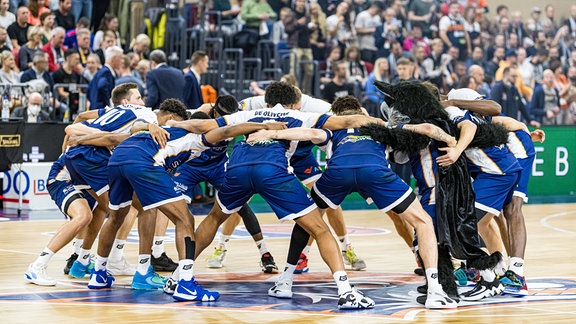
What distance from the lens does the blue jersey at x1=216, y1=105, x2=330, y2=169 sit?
27.5 ft

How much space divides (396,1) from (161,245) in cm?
1347

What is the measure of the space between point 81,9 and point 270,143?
34.6 ft

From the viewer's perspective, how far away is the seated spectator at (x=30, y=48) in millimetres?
16453

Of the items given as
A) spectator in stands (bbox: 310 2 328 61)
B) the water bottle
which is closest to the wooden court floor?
the water bottle

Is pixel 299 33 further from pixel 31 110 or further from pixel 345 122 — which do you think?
pixel 345 122

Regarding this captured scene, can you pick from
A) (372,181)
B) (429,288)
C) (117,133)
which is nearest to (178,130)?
(117,133)

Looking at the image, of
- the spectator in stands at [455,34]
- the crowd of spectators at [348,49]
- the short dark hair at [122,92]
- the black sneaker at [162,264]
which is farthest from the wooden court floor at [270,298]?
the spectator in stands at [455,34]

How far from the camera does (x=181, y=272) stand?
329 inches

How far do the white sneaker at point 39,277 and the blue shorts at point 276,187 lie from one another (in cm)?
197

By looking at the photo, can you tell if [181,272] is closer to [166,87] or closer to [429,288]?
[429,288]

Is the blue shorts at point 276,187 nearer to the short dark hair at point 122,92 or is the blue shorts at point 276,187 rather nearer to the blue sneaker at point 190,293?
the blue sneaker at point 190,293

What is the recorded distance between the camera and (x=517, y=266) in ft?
29.5

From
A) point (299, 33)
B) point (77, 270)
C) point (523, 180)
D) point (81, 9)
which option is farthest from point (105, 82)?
point (523, 180)

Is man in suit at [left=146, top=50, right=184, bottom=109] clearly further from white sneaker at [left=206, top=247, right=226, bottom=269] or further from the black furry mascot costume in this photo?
the black furry mascot costume
